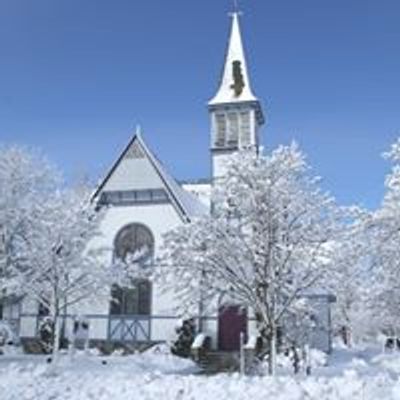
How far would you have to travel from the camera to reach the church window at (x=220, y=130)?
32.9 metres

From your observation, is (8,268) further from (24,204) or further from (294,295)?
(294,295)

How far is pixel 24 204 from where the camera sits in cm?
2212

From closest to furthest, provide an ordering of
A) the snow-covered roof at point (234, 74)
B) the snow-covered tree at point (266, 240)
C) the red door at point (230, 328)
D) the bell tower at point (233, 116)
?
the snow-covered tree at point (266, 240)
the red door at point (230, 328)
the bell tower at point (233, 116)
the snow-covered roof at point (234, 74)

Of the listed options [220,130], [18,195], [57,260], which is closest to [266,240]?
[57,260]

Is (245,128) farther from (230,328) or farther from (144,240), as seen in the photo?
(230,328)

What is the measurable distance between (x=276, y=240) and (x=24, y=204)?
10517mm

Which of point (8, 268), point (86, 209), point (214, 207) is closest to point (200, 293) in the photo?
point (214, 207)

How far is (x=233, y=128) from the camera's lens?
33188 mm

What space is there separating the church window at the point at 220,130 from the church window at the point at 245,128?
0.94 meters

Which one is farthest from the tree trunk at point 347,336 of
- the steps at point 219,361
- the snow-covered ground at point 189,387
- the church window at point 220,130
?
the snow-covered ground at point 189,387

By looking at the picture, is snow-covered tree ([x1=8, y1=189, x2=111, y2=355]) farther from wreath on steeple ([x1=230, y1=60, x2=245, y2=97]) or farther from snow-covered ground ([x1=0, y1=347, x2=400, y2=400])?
wreath on steeple ([x1=230, y1=60, x2=245, y2=97])

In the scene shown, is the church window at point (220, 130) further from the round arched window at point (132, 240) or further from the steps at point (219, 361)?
the steps at point (219, 361)

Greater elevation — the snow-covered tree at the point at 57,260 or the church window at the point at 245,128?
the church window at the point at 245,128

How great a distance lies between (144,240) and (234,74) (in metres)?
11.5
